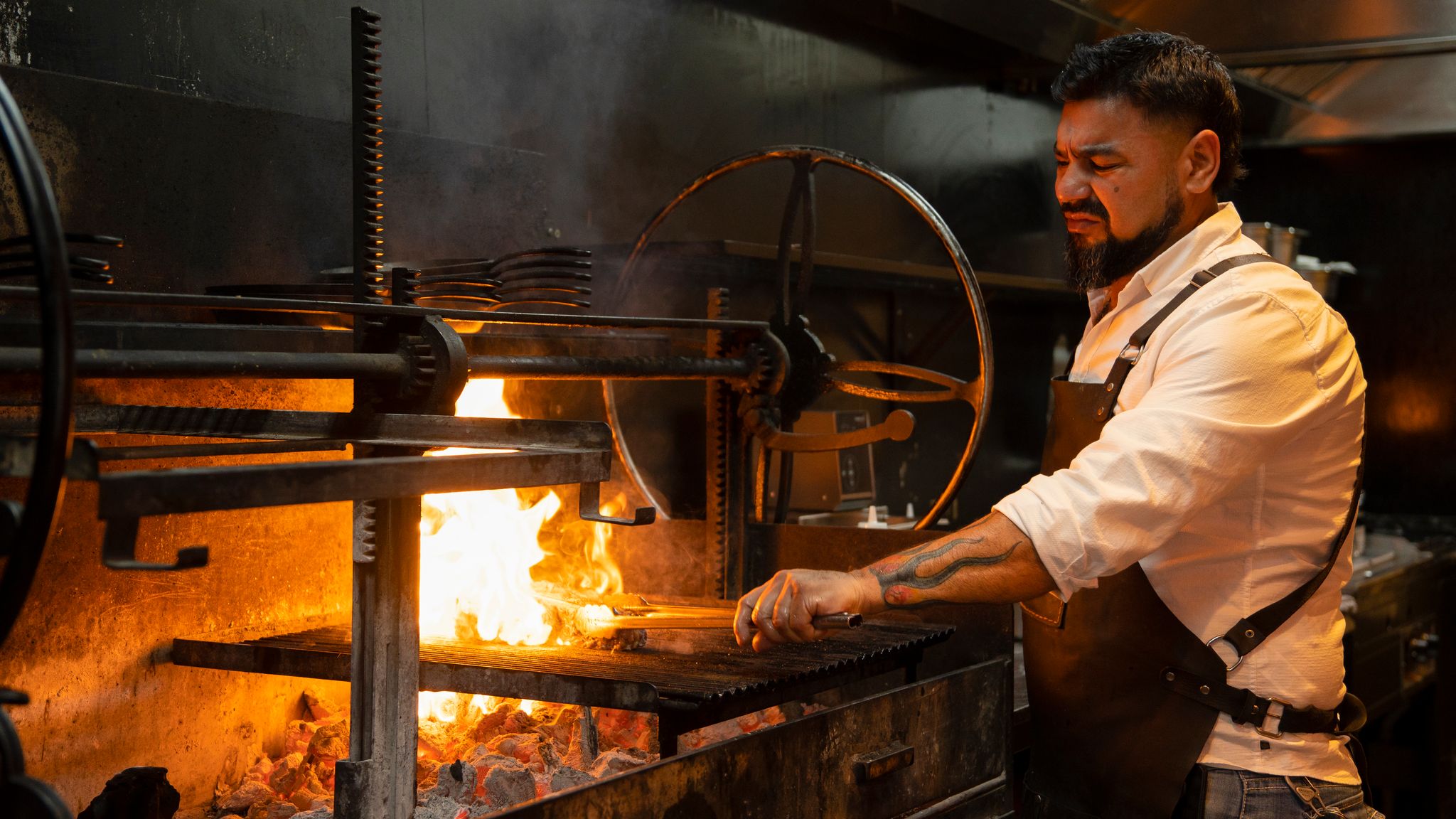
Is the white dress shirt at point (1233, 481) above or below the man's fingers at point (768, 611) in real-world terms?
above

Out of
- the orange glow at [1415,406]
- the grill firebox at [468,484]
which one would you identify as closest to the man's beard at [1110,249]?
the grill firebox at [468,484]

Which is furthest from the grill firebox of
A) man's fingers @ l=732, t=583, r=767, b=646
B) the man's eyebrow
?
the man's eyebrow

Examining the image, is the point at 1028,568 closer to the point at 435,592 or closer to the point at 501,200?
the point at 435,592

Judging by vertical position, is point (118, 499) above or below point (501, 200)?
below

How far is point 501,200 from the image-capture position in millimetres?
2605

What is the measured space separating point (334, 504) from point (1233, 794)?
4.79ft

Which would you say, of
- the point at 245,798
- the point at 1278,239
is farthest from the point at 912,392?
the point at 1278,239

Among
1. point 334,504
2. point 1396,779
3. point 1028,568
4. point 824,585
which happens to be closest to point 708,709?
point 824,585

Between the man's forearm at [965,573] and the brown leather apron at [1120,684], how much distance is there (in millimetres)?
285

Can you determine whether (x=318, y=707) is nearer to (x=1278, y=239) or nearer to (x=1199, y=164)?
(x=1199, y=164)

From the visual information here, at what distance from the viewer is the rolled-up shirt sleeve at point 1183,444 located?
A: 138cm

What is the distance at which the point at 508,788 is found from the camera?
71.7 inches

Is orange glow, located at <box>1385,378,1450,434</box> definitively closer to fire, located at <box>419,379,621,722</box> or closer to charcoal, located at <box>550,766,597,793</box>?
fire, located at <box>419,379,621,722</box>

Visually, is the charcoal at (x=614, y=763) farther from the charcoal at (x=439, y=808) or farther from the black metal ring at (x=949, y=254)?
the black metal ring at (x=949, y=254)
